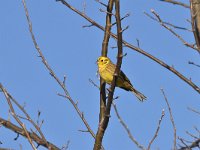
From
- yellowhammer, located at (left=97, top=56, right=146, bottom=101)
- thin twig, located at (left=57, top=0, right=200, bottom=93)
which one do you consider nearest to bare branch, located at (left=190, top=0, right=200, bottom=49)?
thin twig, located at (left=57, top=0, right=200, bottom=93)

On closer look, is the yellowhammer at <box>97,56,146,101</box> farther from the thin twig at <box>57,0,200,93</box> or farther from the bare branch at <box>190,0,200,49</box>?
the bare branch at <box>190,0,200,49</box>

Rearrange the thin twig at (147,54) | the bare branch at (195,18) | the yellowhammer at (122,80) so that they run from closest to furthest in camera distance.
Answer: the bare branch at (195,18), the thin twig at (147,54), the yellowhammer at (122,80)

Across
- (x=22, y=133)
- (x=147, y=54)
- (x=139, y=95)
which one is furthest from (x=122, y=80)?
(x=22, y=133)

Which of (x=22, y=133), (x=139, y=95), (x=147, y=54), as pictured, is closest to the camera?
(x=22, y=133)

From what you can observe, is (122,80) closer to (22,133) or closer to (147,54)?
(147,54)

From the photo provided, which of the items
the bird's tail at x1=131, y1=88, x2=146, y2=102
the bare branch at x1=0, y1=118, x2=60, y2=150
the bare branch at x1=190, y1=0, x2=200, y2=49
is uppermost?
the bird's tail at x1=131, y1=88, x2=146, y2=102

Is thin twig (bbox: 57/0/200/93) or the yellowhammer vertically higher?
the yellowhammer

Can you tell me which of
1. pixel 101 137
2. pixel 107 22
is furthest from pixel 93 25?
pixel 101 137

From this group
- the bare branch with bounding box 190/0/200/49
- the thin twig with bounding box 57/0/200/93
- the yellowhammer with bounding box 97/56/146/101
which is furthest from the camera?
the yellowhammer with bounding box 97/56/146/101

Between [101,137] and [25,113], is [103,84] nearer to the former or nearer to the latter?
[101,137]

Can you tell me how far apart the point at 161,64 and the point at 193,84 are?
339 mm

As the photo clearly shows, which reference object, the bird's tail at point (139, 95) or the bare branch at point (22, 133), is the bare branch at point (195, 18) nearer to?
the bare branch at point (22, 133)

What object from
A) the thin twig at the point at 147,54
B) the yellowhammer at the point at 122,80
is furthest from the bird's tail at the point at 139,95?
the thin twig at the point at 147,54

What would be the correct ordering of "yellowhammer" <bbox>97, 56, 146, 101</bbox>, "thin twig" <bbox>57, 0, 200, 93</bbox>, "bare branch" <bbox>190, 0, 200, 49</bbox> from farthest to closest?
"yellowhammer" <bbox>97, 56, 146, 101</bbox>, "thin twig" <bbox>57, 0, 200, 93</bbox>, "bare branch" <bbox>190, 0, 200, 49</bbox>
